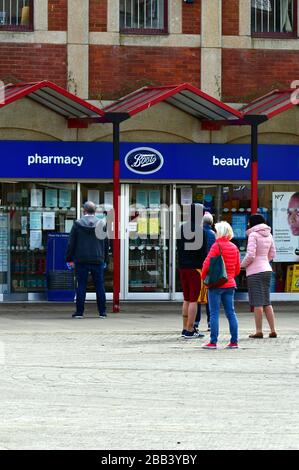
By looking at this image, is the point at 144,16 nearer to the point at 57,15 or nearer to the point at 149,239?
the point at 57,15

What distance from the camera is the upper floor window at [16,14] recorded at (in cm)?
2392

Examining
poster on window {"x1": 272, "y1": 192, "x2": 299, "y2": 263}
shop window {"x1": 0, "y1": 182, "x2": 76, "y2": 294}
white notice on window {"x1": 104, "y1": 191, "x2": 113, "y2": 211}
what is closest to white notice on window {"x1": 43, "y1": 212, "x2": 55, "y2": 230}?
shop window {"x1": 0, "y1": 182, "x2": 76, "y2": 294}

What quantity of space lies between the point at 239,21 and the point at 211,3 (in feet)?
2.22

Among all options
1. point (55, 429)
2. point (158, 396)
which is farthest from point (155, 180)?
point (55, 429)

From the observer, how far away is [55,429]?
9.90m

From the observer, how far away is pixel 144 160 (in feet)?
79.6

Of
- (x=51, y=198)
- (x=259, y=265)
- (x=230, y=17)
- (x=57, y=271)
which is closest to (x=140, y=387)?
(x=259, y=265)

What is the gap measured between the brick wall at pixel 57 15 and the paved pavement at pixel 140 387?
20.3 feet

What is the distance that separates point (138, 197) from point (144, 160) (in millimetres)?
794

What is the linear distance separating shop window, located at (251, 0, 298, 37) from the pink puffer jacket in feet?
26.0

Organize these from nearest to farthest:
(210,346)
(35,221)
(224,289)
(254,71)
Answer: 1. (210,346)
2. (224,289)
3. (35,221)
4. (254,71)

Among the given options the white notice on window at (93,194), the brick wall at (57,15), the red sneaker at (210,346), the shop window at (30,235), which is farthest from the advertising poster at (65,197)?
the red sneaker at (210,346)

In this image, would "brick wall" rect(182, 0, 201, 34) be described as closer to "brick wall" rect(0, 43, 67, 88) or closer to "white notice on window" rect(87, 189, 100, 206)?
"brick wall" rect(0, 43, 67, 88)
